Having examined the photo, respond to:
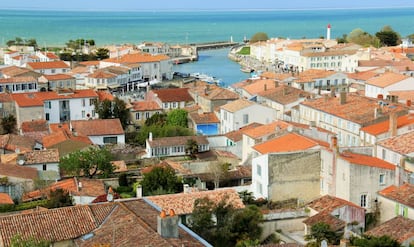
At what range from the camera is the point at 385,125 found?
2914cm

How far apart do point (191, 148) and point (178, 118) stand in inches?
264

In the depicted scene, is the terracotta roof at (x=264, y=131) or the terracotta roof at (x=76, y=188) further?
the terracotta roof at (x=264, y=131)

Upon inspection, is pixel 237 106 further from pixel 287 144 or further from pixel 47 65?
pixel 47 65

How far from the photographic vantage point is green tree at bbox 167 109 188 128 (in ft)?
128

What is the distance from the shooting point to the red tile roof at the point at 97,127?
35062 mm

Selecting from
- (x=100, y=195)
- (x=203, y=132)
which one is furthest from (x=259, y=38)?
(x=100, y=195)

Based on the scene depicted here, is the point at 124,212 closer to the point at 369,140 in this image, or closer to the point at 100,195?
the point at 100,195

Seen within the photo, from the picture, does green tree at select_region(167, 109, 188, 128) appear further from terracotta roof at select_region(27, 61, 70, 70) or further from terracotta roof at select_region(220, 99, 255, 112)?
terracotta roof at select_region(27, 61, 70, 70)

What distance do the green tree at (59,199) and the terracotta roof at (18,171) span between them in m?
3.86

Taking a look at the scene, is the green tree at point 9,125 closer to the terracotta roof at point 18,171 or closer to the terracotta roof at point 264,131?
the terracotta roof at point 18,171

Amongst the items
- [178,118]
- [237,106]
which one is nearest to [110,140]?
[178,118]

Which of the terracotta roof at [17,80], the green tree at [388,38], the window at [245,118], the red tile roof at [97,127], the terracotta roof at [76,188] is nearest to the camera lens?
the terracotta roof at [76,188]

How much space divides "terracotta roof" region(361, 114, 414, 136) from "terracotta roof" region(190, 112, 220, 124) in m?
11.4

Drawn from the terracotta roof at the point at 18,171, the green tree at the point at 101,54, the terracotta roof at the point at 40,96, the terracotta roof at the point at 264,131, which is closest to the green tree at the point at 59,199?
the terracotta roof at the point at 18,171
